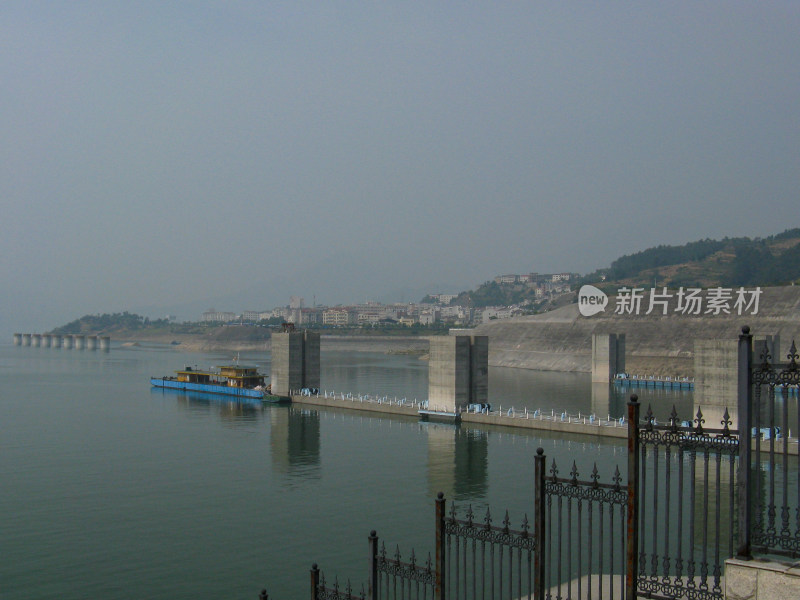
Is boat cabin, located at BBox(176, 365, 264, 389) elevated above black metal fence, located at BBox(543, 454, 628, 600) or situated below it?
below

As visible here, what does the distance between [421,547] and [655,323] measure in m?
94.6

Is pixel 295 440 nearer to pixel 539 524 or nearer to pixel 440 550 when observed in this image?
pixel 440 550

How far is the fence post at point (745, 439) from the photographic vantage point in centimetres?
880

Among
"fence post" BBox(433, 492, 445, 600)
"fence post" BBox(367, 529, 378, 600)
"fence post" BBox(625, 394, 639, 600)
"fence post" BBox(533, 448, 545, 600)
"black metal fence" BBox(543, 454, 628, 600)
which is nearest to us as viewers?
"fence post" BBox(625, 394, 639, 600)

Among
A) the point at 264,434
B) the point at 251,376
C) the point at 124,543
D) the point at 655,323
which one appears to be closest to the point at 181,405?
the point at 251,376

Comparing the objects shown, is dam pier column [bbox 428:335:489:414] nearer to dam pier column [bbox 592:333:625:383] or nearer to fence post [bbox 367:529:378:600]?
dam pier column [bbox 592:333:625:383]

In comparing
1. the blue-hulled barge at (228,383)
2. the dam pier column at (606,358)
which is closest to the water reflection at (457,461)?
the blue-hulled barge at (228,383)

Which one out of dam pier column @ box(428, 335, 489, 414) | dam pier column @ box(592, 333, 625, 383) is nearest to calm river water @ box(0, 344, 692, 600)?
dam pier column @ box(428, 335, 489, 414)

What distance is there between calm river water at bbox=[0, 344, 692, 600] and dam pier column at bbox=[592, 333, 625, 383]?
24.1m

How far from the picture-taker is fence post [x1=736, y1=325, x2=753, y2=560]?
28.9 ft

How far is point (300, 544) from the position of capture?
26438 mm

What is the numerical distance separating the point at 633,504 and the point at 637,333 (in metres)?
108

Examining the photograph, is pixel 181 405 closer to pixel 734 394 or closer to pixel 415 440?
pixel 415 440

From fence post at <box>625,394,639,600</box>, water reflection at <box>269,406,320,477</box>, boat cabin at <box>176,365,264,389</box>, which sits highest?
fence post at <box>625,394,639,600</box>
